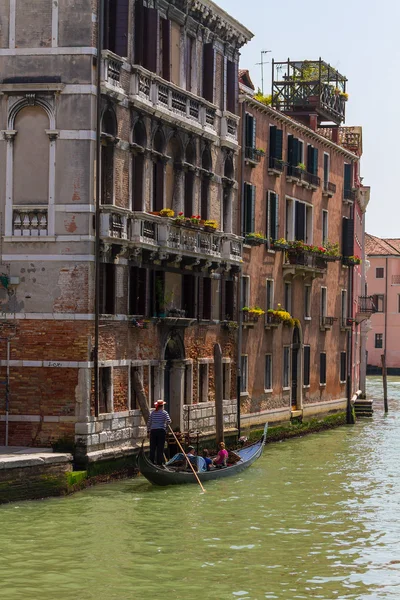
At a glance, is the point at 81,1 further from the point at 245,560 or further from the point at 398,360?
the point at 398,360

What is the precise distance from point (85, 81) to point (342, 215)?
19902 millimetres

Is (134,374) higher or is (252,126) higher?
(252,126)

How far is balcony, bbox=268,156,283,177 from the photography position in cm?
3494

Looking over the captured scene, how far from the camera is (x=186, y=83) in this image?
92.9ft

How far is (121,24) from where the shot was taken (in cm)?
2455

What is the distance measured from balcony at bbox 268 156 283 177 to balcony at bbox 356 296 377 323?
11.2 metres

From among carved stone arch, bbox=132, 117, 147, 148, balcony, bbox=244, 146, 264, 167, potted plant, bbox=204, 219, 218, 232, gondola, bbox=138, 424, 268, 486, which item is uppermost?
balcony, bbox=244, 146, 264, 167

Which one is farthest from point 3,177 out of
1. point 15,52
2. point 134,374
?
point 134,374

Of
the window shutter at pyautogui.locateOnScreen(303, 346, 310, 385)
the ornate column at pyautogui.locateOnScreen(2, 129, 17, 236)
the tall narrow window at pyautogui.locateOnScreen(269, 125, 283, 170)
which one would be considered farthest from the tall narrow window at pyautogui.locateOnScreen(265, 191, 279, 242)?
the ornate column at pyautogui.locateOnScreen(2, 129, 17, 236)

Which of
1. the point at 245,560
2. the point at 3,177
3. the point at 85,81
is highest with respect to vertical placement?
the point at 85,81

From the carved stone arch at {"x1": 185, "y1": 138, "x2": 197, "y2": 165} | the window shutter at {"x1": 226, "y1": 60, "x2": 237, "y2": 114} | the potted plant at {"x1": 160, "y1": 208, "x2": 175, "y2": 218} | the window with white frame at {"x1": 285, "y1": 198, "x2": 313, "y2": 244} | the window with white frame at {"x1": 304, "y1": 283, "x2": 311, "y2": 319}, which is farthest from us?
the window with white frame at {"x1": 304, "y1": 283, "x2": 311, "y2": 319}

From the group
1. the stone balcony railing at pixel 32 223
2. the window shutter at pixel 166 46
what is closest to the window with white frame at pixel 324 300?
the window shutter at pixel 166 46

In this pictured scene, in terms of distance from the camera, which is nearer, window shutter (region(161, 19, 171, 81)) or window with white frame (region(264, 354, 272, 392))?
window shutter (region(161, 19, 171, 81))

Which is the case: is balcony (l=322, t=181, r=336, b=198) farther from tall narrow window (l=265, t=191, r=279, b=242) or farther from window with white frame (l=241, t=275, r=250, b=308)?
window with white frame (l=241, t=275, r=250, b=308)
